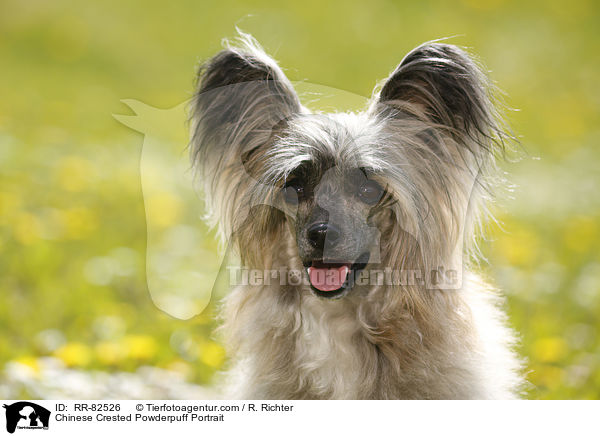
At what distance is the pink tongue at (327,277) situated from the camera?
2.67 metres

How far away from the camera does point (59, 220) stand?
17.1ft

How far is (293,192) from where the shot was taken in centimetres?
273

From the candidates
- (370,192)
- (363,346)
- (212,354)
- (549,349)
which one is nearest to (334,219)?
(370,192)

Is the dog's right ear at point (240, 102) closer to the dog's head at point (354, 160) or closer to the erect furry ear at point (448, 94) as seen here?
the dog's head at point (354, 160)

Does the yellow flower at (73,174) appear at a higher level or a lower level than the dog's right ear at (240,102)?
higher

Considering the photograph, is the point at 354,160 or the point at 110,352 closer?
the point at 354,160

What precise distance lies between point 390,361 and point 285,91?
116 cm

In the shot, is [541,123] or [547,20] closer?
[547,20]

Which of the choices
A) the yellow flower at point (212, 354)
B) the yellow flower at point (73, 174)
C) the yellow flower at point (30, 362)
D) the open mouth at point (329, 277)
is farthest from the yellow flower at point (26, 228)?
the open mouth at point (329, 277)

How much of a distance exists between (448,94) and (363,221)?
580mm

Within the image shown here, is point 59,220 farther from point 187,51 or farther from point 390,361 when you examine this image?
point 390,361
